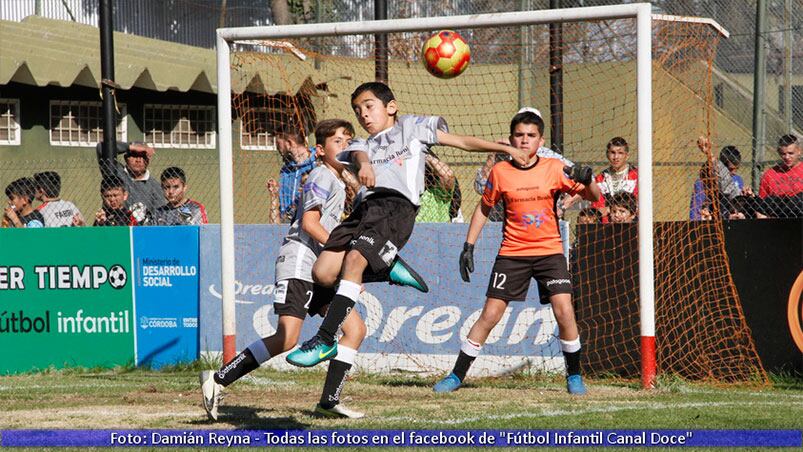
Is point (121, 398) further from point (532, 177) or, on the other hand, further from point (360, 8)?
point (360, 8)

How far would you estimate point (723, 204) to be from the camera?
10.7 metres

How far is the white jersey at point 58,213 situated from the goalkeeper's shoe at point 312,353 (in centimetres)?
655

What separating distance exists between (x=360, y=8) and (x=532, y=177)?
41.7 feet

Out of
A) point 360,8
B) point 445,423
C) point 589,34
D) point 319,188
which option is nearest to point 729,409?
point 445,423

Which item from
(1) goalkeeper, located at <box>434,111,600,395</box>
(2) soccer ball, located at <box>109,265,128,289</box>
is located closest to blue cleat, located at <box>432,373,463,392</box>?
(1) goalkeeper, located at <box>434,111,600,395</box>

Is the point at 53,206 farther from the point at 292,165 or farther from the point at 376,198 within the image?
the point at 376,198

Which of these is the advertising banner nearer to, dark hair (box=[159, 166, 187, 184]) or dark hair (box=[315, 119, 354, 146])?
dark hair (box=[159, 166, 187, 184])

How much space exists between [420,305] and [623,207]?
2.10 meters

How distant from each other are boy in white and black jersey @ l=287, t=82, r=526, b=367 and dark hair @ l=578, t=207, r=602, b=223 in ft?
11.7

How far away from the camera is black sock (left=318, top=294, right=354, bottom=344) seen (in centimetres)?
676

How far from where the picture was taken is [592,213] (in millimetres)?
10789

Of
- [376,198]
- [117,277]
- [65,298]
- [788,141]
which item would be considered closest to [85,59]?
[65,298]

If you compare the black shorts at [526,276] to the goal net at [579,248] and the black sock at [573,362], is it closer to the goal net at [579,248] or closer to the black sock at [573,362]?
the black sock at [573,362]

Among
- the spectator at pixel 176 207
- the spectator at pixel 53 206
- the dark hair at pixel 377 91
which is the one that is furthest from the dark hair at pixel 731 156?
the spectator at pixel 53 206
